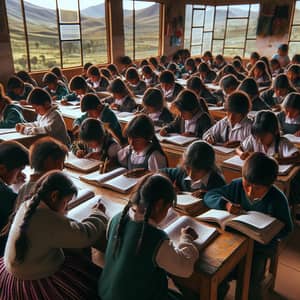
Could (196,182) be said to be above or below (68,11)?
below

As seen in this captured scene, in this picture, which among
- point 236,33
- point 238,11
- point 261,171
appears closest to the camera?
point 261,171

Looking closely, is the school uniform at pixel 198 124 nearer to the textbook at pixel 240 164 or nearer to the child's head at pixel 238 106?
the child's head at pixel 238 106

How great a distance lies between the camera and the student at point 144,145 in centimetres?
237

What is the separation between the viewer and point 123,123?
12.8ft

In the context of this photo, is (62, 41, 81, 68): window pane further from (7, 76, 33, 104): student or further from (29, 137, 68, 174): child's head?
(29, 137, 68, 174): child's head

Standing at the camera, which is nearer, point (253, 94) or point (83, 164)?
point (83, 164)

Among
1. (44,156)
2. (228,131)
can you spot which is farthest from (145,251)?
(228,131)

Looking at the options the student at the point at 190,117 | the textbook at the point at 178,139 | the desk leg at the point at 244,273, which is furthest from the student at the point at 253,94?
the desk leg at the point at 244,273

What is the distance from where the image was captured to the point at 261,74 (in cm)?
577

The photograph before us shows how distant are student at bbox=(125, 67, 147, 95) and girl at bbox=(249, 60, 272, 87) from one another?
Result: 6.36 feet

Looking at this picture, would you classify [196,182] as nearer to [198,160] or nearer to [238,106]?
[198,160]

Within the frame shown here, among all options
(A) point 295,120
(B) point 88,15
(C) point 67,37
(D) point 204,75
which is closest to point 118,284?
(A) point 295,120

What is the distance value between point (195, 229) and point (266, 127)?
1.20 metres

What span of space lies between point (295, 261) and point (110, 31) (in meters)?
7.51
